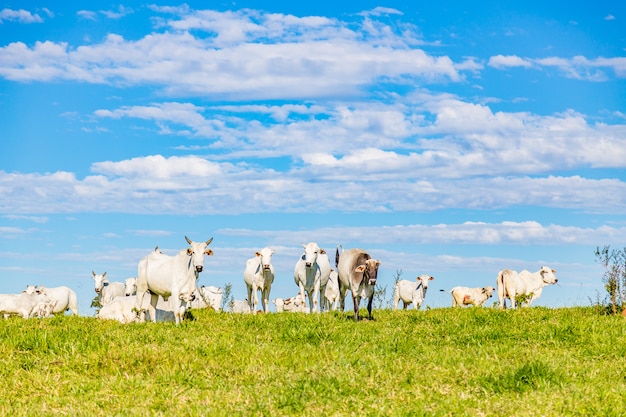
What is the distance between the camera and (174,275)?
2195cm

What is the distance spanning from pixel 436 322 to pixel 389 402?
28.4 ft

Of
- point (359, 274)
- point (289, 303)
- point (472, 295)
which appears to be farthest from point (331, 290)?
point (359, 274)

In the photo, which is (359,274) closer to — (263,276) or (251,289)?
(263,276)

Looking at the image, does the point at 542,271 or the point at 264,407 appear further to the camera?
the point at 542,271

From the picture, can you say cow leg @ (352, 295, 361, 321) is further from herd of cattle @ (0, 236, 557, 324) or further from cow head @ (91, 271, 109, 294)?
cow head @ (91, 271, 109, 294)

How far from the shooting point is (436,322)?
18.9 metres

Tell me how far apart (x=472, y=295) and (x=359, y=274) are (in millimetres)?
13749

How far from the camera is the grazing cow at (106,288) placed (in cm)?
3722

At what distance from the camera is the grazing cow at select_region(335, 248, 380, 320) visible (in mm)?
22312

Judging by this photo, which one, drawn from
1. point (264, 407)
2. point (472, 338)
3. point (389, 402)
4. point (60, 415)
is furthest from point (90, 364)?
point (472, 338)

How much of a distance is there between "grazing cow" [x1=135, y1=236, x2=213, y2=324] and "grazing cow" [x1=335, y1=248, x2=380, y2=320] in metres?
4.47

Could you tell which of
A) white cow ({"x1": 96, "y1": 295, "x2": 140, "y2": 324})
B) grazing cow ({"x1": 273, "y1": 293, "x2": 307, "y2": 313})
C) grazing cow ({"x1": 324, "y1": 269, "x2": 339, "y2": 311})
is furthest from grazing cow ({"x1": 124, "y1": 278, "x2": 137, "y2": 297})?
white cow ({"x1": 96, "y1": 295, "x2": 140, "y2": 324})

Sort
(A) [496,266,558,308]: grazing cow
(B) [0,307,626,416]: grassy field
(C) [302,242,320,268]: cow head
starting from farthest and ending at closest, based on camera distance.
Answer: (A) [496,266,558,308]: grazing cow
(C) [302,242,320,268]: cow head
(B) [0,307,626,416]: grassy field

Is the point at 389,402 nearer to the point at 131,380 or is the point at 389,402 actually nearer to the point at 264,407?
the point at 264,407
